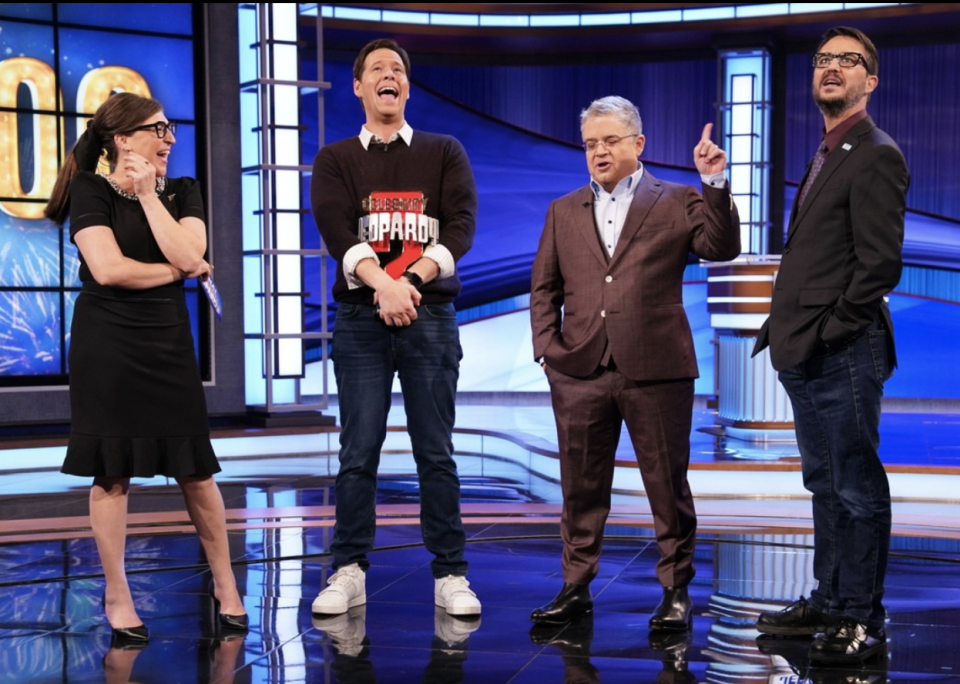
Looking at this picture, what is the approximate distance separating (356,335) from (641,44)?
785 centimetres

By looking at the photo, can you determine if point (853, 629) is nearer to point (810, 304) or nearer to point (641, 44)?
point (810, 304)

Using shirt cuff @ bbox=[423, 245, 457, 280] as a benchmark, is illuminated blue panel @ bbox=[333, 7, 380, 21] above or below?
above

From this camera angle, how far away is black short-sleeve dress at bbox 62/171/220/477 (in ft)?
8.93

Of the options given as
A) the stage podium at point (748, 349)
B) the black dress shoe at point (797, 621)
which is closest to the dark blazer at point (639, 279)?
the black dress shoe at point (797, 621)

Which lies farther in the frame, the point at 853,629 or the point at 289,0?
the point at 289,0

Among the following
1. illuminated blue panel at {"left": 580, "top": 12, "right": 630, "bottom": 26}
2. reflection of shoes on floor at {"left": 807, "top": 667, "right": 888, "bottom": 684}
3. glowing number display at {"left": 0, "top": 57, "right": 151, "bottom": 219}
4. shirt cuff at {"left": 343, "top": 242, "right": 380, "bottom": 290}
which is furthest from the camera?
illuminated blue panel at {"left": 580, "top": 12, "right": 630, "bottom": 26}

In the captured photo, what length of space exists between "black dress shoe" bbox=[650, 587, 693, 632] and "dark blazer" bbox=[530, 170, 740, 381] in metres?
0.56

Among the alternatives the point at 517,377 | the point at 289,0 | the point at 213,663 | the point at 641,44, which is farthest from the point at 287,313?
the point at 213,663

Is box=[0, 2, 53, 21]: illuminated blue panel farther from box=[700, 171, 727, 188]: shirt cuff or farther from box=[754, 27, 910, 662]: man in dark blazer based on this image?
box=[754, 27, 910, 662]: man in dark blazer

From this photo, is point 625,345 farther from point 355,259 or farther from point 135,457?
point 135,457

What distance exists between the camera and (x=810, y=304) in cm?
253

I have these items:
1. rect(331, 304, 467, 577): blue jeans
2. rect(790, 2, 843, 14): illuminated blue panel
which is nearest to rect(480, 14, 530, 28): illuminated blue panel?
rect(790, 2, 843, 14): illuminated blue panel

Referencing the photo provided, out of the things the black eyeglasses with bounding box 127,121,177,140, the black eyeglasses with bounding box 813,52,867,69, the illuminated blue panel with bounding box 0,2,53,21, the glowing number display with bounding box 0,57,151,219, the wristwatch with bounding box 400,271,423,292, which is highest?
the illuminated blue panel with bounding box 0,2,53,21

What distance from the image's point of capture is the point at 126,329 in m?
2.74
